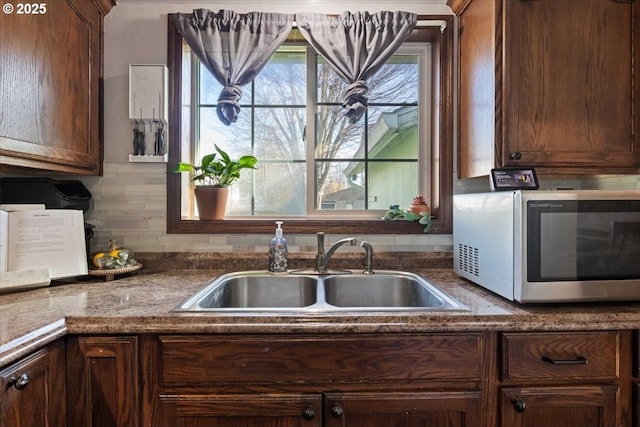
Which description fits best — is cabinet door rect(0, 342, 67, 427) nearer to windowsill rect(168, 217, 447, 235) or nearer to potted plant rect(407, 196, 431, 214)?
windowsill rect(168, 217, 447, 235)

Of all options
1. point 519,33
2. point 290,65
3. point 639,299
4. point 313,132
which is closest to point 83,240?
point 313,132

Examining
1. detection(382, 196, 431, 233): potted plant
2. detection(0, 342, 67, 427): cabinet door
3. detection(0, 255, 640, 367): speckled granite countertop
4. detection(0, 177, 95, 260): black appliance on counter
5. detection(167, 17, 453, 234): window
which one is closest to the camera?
detection(0, 342, 67, 427): cabinet door

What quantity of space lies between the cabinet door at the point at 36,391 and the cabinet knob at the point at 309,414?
694 millimetres

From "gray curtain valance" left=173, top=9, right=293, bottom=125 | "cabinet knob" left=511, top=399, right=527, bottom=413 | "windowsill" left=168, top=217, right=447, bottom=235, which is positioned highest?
"gray curtain valance" left=173, top=9, right=293, bottom=125

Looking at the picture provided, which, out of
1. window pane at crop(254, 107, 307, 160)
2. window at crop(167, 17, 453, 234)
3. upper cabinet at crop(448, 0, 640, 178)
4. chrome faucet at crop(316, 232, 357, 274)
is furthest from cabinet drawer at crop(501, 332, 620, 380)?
window pane at crop(254, 107, 307, 160)

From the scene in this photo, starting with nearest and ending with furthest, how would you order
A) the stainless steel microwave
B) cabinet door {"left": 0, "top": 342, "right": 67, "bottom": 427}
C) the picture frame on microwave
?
cabinet door {"left": 0, "top": 342, "right": 67, "bottom": 427}, the stainless steel microwave, the picture frame on microwave

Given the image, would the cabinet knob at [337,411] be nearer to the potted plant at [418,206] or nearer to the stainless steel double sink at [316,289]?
the stainless steel double sink at [316,289]

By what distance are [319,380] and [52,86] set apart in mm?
1478

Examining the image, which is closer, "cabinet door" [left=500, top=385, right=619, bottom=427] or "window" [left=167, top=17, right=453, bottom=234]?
"cabinet door" [left=500, top=385, right=619, bottom=427]

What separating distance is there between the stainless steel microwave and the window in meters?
0.71

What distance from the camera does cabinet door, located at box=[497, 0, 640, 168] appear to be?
1353 mm

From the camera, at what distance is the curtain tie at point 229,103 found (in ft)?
5.51

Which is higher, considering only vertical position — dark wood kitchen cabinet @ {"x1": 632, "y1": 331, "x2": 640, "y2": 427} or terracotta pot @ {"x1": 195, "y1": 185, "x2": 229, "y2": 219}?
terracotta pot @ {"x1": 195, "y1": 185, "x2": 229, "y2": 219}

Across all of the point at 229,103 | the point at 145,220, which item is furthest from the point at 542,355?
the point at 145,220
